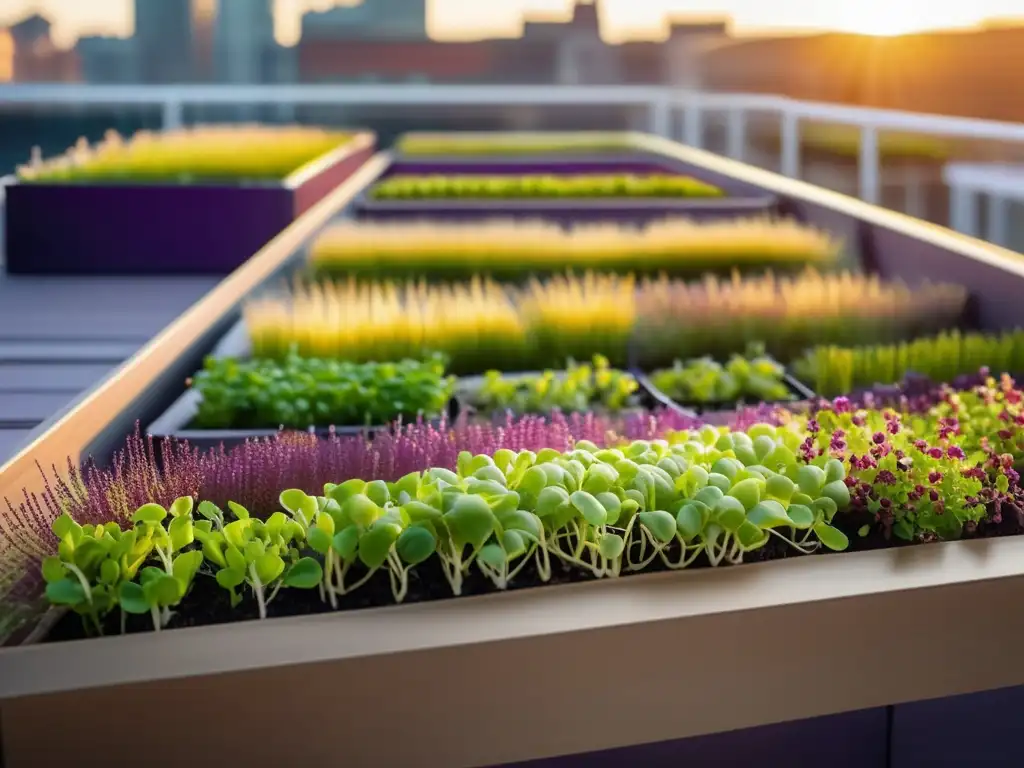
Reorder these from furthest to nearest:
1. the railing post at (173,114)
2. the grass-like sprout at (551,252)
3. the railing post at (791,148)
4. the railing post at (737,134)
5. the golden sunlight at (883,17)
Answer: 1. the railing post at (173,114)
2. the railing post at (737,134)
3. the golden sunlight at (883,17)
4. the railing post at (791,148)
5. the grass-like sprout at (551,252)

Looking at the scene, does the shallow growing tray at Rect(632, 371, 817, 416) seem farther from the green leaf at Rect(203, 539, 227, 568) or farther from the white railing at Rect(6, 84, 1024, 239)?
the white railing at Rect(6, 84, 1024, 239)

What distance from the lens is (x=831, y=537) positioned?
1.84m

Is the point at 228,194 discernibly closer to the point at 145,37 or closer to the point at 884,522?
the point at 884,522

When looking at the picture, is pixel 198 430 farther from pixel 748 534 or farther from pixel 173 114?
pixel 173 114

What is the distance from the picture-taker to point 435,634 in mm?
1568

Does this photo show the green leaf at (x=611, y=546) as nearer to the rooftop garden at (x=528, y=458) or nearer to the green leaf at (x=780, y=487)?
the rooftop garden at (x=528, y=458)

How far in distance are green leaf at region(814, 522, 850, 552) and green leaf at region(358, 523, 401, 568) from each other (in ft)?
1.99

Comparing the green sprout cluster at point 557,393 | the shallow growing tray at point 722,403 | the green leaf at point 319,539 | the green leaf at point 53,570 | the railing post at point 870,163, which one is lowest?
the shallow growing tray at point 722,403

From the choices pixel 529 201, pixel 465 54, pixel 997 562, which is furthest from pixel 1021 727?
pixel 465 54

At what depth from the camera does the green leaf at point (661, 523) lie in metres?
1.73

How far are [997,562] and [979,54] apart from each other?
86.8ft

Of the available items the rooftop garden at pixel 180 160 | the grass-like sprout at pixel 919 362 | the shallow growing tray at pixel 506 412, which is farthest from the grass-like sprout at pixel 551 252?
the rooftop garden at pixel 180 160

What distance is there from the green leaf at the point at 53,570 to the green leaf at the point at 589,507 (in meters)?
0.64

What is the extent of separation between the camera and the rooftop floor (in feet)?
11.1
